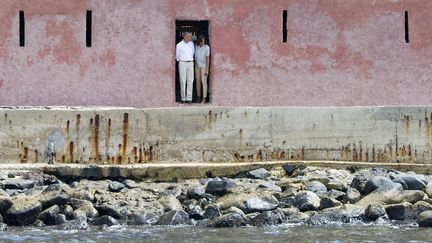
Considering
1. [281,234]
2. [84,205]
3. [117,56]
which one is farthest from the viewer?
[117,56]

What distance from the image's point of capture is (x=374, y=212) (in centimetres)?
1528

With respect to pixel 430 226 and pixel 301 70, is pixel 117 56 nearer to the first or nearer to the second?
pixel 301 70

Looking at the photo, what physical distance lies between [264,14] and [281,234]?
273 inches

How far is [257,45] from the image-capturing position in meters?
20.3

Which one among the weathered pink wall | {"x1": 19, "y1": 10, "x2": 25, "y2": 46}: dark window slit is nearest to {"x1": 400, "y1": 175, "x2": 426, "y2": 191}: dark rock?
the weathered pink wall

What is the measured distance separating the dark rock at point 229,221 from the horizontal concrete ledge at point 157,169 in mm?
2157

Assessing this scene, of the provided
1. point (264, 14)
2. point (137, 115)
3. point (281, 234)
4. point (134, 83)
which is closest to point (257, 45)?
point (264, 14)

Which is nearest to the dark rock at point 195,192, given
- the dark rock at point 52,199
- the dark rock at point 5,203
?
the dark rock at point 52,199

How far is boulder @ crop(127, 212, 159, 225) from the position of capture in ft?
49.6

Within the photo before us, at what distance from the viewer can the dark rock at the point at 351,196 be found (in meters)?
16.0

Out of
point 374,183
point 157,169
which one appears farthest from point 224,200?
point 374,183

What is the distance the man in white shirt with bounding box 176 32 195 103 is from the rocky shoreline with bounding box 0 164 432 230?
348cm

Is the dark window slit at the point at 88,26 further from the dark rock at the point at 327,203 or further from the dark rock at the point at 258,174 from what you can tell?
the dark rock at the point at 327,203

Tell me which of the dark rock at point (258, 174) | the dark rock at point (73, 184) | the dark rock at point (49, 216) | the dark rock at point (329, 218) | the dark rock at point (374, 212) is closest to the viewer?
the dark rock at point (49, 216)
